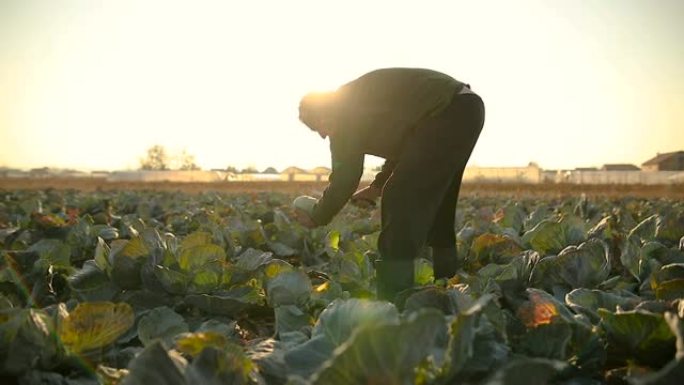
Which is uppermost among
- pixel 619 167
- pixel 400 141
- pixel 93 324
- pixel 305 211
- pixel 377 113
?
pixel 619 167

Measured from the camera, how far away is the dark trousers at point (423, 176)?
2.98 meters

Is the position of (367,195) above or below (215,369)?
above

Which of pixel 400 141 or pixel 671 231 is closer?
pixel 400 141

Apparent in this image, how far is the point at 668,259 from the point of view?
3.21m

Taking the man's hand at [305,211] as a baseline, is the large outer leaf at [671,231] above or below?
below

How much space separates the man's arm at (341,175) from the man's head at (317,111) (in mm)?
115

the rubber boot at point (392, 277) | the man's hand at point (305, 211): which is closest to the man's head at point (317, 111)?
the man's hand at point (305, 211)

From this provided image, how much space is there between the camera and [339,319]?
1.67 meters

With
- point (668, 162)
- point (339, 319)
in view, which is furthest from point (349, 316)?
point (668, 162)

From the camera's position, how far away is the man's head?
343 centimetres

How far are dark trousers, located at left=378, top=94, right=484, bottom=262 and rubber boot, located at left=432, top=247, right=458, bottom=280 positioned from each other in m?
0.79

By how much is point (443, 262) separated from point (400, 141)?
39.5 inches

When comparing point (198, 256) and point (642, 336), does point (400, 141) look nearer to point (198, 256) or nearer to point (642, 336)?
point (198, 256)

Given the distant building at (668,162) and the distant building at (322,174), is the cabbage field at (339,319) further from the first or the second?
the distant building at (668,162)
